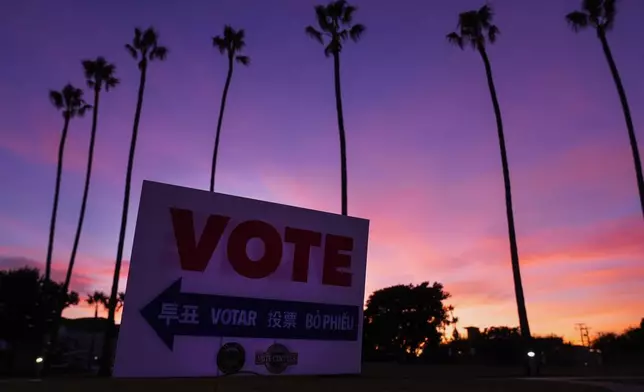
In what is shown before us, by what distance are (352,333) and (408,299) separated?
152ft

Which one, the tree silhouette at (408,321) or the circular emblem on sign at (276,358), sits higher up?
the tree silhouette at (408,321)

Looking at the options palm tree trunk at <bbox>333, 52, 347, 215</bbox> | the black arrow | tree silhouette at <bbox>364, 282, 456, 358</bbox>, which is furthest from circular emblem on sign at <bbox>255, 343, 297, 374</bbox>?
tree silhouette at <bbox>364, 282, 456, 358</bbox>

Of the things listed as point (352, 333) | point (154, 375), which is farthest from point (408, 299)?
point (154, 375)

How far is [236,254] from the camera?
14.5 meters

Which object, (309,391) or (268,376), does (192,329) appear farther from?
(309,391)

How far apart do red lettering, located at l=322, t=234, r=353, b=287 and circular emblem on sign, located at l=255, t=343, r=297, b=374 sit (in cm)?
220

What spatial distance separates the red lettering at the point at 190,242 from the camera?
1367 cm

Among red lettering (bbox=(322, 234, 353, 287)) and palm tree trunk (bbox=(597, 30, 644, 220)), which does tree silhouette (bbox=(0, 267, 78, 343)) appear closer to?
red lettering (bbox=(322, 234, 353, 287))

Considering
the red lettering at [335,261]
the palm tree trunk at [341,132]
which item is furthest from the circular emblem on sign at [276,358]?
the palm tree trunk at [341,132]

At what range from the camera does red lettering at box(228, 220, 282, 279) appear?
14.5 m

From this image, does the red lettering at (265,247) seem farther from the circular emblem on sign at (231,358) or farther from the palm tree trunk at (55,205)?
the palm tree trunk at (55,205)

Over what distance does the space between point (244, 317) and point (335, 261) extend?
3170mm

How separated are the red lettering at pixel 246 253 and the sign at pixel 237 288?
0.03m

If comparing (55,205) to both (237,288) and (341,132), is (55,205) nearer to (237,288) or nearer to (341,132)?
(341,132)
